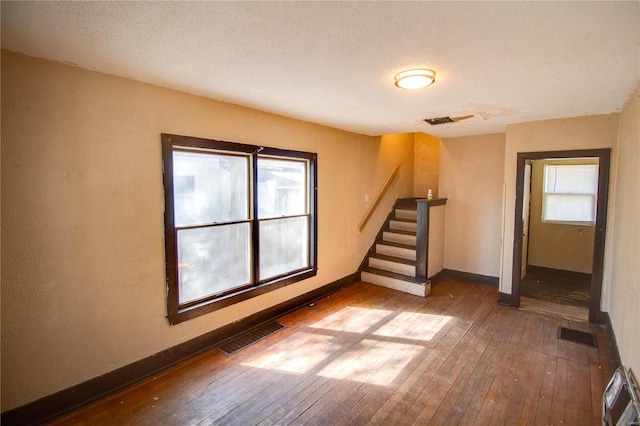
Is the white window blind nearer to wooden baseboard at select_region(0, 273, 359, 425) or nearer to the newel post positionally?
the newel post

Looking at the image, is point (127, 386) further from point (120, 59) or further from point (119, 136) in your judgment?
point (120, 59)

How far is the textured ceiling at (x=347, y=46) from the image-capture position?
4.96 ft

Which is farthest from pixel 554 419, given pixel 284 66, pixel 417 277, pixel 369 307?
pixel 284 66

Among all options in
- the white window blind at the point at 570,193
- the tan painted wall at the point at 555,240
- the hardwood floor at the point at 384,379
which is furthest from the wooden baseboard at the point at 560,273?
the hardwood floor at the point at 384,379

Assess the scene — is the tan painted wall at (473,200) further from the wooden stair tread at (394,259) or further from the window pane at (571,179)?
the window pane at (571,179)

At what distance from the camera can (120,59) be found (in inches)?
82.5

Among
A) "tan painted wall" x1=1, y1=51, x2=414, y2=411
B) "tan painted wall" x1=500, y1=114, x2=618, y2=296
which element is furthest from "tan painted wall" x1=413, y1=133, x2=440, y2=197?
"tan painted wall" x1=1, y1=51, x2=414, y2=411

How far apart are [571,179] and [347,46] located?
5.35 m

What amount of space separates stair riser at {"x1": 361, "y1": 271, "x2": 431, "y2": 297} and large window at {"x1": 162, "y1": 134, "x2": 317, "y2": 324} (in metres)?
1.30

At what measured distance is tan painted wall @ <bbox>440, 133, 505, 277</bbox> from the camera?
4.99 m

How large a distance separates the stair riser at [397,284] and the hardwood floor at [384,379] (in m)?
0.74

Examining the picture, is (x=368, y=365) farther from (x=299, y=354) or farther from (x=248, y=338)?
(x=248, y=338)

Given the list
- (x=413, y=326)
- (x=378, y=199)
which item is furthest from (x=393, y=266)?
(x=413, y=326)

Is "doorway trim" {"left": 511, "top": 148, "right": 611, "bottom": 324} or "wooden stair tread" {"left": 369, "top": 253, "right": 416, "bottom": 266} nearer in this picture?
"doorway trim" {"left": 511, "top": 148, "right": 611, "bottom": 324}
